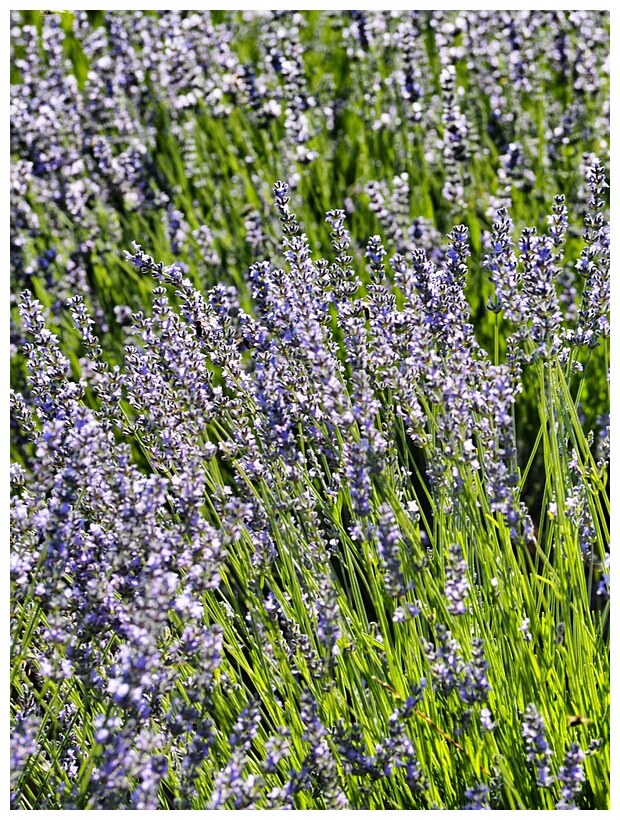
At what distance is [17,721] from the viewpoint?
1.80 metres

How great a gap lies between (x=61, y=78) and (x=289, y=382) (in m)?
2.87

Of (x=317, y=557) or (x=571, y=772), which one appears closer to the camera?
(x=571, y=772)

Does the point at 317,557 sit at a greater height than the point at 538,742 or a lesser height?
greater

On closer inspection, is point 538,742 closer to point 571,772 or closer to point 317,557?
point 571,772

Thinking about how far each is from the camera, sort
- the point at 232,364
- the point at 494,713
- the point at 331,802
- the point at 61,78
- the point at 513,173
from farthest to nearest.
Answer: the point at 61,78, the point at 513,173, the point at 232,364, the point at 494,713, the point at 331,802

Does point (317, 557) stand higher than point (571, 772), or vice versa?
point (317, 557)

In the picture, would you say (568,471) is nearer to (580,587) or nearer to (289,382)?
(580,587)

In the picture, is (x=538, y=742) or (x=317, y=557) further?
(x=317, y=557)

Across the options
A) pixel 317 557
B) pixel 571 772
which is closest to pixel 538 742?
pixel 571 772

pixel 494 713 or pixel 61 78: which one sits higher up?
pixel 61 78

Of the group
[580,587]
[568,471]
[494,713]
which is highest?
[568,471]

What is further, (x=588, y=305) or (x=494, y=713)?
(x=588, y=305)

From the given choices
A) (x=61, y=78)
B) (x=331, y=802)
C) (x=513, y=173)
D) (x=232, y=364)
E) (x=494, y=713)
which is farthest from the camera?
(x=61, y=78)

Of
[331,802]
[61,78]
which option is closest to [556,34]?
[61,78]
